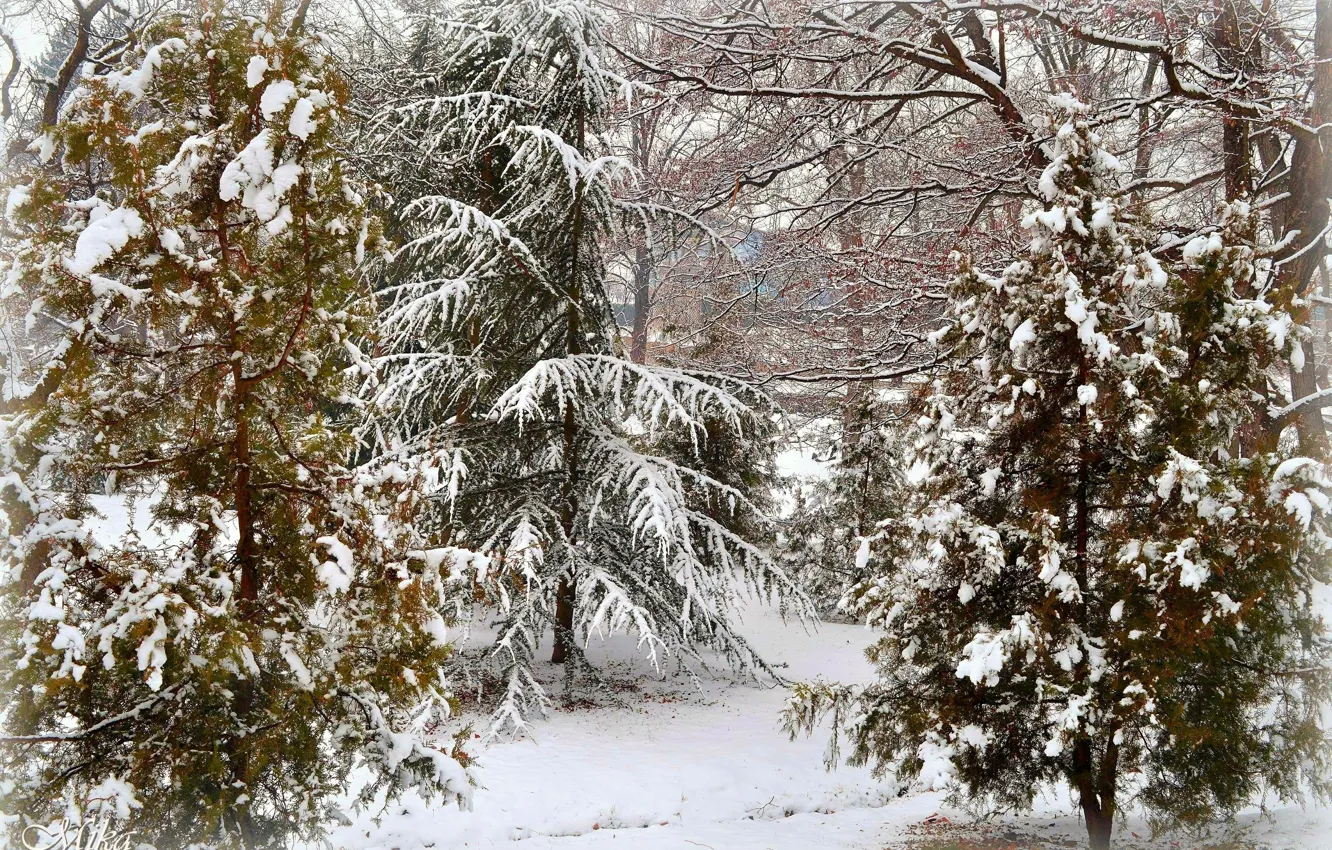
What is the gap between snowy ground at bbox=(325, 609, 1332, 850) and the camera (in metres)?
6.25

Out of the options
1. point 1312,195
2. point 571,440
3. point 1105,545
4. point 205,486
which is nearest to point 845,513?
point 571,440

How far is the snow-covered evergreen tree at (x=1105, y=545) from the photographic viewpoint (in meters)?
4.69

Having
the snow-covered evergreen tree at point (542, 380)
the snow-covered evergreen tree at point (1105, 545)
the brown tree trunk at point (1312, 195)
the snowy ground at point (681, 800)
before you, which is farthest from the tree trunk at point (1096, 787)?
the snow-covered evergreen tree at point (542, 380)

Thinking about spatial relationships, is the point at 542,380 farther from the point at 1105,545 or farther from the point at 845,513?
the point at 845,513

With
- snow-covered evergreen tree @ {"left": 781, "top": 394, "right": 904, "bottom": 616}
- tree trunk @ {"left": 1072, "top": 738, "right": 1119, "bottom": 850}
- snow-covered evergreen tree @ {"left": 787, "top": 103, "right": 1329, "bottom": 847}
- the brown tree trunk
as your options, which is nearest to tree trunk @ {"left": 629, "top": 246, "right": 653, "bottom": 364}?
snow-covered evergreen tree @ {"left": 781, "top": 394, "right": 904, "bottom": 616}

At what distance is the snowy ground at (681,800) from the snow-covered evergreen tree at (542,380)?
33.2 inches

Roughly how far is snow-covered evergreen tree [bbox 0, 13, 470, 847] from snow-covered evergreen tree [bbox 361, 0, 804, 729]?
3.94 m

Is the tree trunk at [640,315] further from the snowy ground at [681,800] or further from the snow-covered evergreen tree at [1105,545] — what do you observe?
the snow-covered evergreen tree at [1105,545]

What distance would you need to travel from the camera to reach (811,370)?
9.06 meters

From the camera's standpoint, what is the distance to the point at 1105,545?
17.4ft

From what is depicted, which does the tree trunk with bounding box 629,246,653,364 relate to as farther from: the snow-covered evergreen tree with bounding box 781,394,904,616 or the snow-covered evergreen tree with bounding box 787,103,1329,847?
the snow-covered evergreen tree with bounding box 787,103,1329,847

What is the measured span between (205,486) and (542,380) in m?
4.48

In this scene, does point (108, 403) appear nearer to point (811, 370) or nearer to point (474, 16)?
point (811, 370)

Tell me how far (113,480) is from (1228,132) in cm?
958
